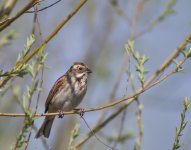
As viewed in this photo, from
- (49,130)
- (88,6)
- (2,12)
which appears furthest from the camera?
(88,6)

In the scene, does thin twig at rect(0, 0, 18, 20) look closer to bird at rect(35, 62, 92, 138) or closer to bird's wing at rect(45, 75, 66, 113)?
bird at rect(35, 62, 92, 138)

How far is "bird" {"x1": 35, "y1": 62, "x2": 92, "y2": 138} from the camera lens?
661 cm

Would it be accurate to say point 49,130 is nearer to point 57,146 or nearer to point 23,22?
point 57,146

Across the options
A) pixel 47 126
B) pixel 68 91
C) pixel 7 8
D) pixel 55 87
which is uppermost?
pixel 55 87

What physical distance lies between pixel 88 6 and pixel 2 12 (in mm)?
6133

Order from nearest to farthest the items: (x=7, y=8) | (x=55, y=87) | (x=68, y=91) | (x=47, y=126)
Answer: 1. (x=7, y=8)
2. (x=47, y=126)
3. (x=68, y=91)
4. (x=55, y=87)

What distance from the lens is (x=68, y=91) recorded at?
6.77m

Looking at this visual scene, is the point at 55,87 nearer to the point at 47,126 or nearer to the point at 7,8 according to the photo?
the point at 47,126

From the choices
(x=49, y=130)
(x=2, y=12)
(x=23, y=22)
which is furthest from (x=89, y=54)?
(x=2, y=12)

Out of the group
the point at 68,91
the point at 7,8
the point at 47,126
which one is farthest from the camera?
the point at 68,91

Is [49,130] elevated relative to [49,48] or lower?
lower

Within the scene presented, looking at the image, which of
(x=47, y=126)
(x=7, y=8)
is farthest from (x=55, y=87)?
(x=7, y=8)

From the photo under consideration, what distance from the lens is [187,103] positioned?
3.34 m

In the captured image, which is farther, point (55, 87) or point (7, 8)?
point (55, 87)
